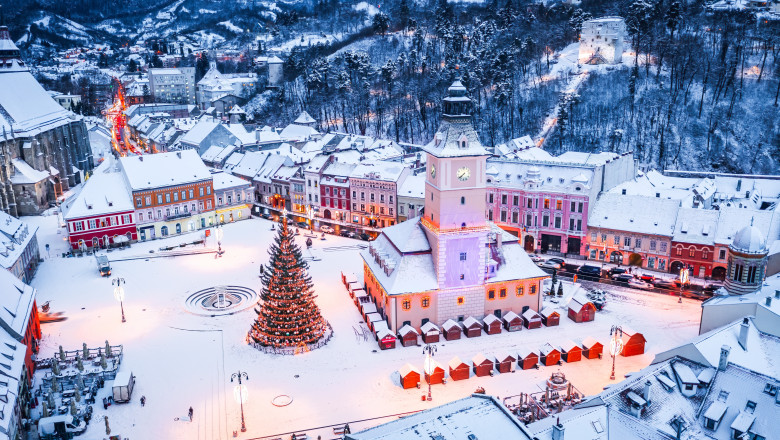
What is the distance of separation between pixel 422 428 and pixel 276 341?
20.6 m

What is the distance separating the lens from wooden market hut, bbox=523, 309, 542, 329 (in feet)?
151

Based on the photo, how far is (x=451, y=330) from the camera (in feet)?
145

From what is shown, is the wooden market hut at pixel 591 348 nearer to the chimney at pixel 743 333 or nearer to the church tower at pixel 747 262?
the church tower at pixel 747 262

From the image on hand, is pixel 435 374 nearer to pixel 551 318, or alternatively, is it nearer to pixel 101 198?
pixel 551 318

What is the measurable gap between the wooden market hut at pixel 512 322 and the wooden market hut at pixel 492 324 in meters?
0.87

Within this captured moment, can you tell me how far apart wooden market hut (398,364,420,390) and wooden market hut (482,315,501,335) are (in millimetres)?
9144

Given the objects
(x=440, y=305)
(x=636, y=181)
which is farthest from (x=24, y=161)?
(x=636, y=181)

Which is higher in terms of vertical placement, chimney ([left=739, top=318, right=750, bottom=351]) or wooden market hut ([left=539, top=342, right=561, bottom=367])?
chimney ([left=739, top=318, right=750, bottom=351])

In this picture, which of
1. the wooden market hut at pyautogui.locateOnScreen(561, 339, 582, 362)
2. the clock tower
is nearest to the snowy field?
the wooden market hut at pyautogui.locateOnScreen(561, 339, 582, 362)

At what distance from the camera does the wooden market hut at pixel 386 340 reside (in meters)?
42.8

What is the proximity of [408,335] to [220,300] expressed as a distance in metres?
18.1

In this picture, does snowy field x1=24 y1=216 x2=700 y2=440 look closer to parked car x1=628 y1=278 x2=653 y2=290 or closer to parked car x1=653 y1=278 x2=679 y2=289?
parked car x1=628 y1=278 x2=653 y2=290

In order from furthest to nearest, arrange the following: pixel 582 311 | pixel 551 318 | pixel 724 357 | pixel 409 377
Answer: pixel 582 311 < pixel 551 318 < pixel 409 377 < pixel 724 357

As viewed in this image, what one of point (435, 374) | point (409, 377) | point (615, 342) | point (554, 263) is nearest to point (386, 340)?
point (409, 377)
